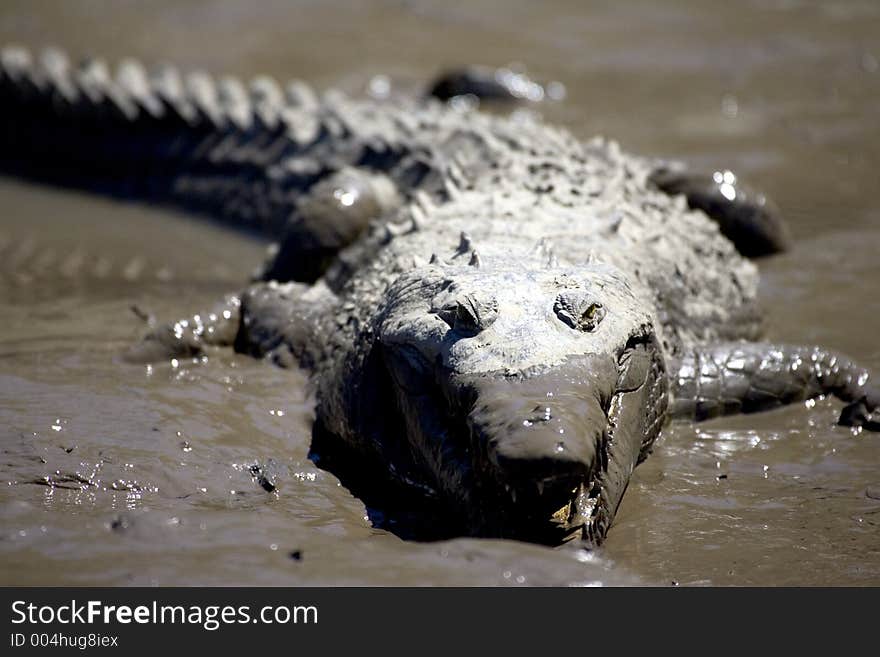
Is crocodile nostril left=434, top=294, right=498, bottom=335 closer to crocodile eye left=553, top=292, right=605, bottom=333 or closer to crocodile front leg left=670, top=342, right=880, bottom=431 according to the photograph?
crocodile eye left=553, top=292, right=605, bottom=333

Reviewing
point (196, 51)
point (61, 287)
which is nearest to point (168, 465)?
point (61, 287)

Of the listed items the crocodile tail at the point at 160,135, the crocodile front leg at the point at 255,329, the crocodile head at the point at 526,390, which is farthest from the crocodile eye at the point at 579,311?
the crocodile tail at the point at 160,135

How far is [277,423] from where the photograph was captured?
4.06 metres

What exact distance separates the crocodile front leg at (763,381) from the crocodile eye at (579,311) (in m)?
0.83

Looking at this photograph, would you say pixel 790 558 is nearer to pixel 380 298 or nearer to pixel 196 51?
pixel 380 298

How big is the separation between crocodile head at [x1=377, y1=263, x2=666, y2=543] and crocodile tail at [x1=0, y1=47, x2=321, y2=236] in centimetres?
300

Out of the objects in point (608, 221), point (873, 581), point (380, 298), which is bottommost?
point (873, 581)

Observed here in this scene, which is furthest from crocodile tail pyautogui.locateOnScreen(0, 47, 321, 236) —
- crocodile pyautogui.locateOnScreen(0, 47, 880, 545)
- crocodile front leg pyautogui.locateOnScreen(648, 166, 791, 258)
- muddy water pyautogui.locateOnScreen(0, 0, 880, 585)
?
crocodile front leg pyautogui.locateOnScreen(648, 166, 791, 258)

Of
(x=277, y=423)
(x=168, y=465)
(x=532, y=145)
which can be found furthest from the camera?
(x=532, y=145)

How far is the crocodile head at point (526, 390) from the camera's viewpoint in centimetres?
287

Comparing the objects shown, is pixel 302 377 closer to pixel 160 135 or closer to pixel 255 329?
pixel 255 329

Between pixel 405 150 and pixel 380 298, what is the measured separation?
1806mm

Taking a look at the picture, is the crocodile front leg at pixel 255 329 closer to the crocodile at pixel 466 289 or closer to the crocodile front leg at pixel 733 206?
the crocodile at pixel 466 289

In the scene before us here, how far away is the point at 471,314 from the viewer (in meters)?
3.39
